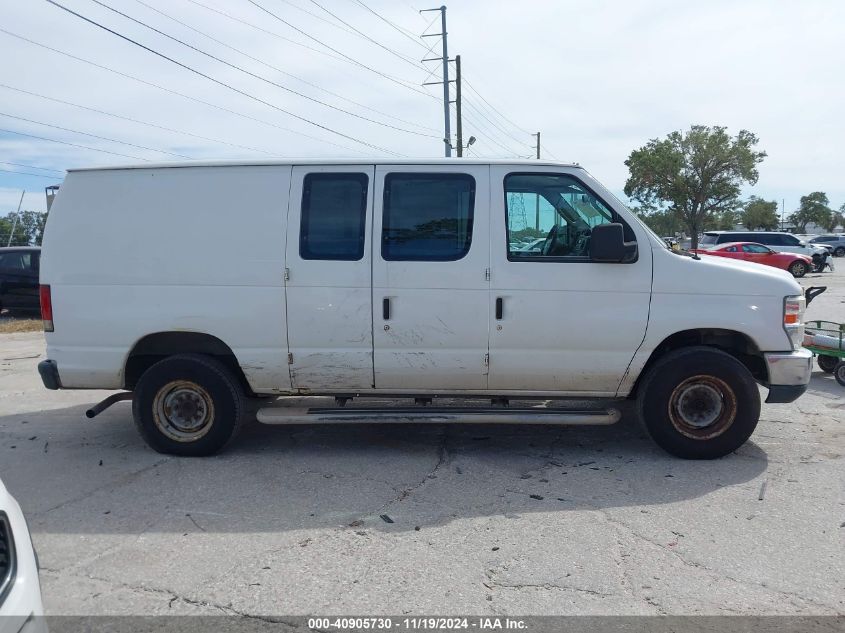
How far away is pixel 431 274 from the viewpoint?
5039mm

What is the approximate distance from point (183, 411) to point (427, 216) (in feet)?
8.24

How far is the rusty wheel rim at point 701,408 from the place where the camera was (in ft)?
Result: 16.6

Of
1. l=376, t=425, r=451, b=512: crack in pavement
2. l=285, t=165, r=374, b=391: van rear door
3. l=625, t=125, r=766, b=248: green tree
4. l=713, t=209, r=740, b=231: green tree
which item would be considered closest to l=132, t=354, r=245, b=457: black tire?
l=285, t=165, r=374, b=391: van rear door

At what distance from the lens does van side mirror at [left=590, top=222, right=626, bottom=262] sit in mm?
4824

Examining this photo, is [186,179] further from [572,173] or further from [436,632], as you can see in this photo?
[436,632]

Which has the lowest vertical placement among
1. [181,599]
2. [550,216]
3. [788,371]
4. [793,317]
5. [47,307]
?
[181,599]

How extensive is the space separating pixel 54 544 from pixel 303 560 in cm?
152

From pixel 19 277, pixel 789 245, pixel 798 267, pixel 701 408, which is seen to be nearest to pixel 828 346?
pixel 701 408

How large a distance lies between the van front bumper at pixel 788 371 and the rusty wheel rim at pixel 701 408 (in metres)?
0.36

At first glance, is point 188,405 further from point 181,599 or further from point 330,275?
point 181,599

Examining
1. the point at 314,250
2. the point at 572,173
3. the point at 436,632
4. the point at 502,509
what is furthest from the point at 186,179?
the point at 436,632

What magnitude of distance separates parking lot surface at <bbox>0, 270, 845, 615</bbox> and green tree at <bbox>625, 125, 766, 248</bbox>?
45.2 m

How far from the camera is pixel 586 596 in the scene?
10.8ft

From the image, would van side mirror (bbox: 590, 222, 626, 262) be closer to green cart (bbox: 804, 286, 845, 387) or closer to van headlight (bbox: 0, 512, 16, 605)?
green cart (bbox: 804, 286, 845, 387)
